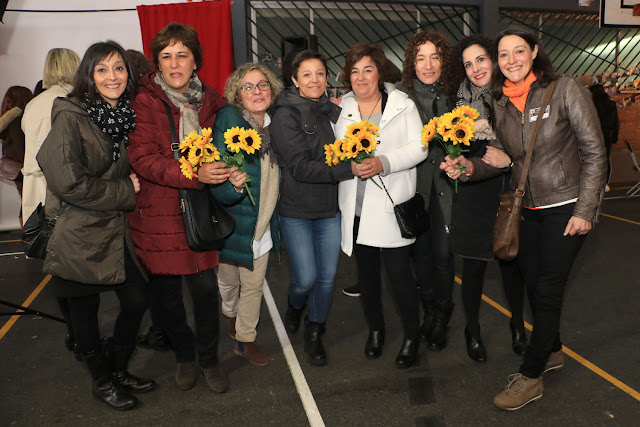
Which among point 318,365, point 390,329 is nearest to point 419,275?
point 390,329

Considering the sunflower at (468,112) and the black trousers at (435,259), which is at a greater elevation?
the sunflower at (468,112)

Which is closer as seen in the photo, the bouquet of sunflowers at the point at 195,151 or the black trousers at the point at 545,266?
the bouquet of sunflowers at the point at 195,151

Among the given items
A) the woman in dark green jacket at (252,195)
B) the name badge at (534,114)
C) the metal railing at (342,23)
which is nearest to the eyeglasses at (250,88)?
the woman in dark green jacket at (252,195)

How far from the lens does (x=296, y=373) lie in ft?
10.2

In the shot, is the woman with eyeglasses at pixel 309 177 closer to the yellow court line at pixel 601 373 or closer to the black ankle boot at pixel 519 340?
the black ankle boot at pixel 519 340

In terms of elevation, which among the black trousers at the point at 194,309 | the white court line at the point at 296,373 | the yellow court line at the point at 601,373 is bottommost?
the white court line at the point at 296,373

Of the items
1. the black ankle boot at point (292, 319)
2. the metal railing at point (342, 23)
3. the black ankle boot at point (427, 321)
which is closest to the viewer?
the black ankle boot at point (427, 321)

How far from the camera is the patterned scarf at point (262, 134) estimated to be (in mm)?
2922

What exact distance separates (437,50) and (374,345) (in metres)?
1.82

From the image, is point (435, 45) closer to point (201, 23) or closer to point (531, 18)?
point (201, 23)

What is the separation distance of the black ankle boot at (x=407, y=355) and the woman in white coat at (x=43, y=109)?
2.41 metres

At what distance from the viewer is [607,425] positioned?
2.45 metres

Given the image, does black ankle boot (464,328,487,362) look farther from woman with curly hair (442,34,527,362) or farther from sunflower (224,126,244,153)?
sunflower (224,126,244,153)

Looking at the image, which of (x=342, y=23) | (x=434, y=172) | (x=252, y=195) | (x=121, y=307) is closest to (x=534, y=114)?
(x=434, y=172)
